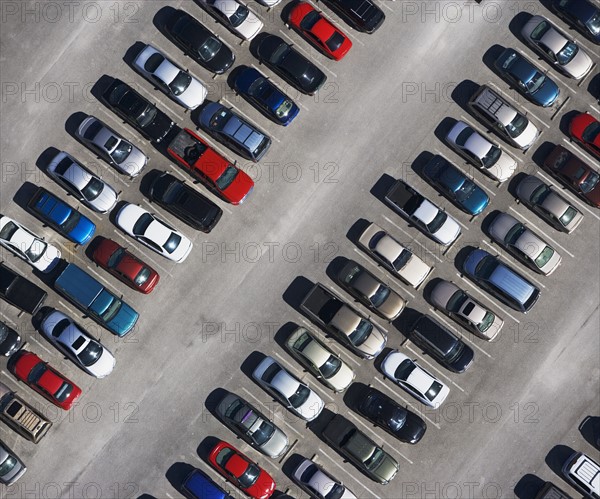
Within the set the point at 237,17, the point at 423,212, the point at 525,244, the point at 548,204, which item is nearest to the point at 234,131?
the point at 237,17

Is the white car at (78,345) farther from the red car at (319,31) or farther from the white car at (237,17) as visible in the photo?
the red car at (319,31)

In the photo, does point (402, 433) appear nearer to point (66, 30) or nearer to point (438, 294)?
point (438, 294)

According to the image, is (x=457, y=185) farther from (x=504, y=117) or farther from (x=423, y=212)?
(x=504, y=117)

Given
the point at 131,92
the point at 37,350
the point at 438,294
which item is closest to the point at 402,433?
the point at 438,294

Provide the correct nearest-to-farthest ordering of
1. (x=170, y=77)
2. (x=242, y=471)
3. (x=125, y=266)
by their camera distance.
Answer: (x=242, y=471) → (x=125, y=266) → (x=170, y=77)

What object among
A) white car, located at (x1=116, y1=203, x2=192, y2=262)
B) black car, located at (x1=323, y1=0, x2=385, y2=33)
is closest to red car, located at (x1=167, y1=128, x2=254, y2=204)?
white car, located at (x1=116, y1=203, x2=192, y2=262)

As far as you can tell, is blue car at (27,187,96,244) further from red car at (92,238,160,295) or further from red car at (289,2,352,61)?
red car at (289,2,352,61)
